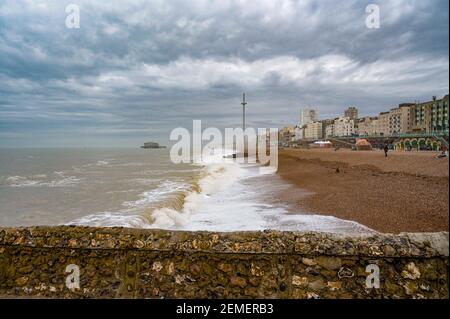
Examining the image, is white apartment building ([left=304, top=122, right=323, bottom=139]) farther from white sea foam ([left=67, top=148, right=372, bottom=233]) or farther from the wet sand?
white sea foam ([left=67, top=148, right=372, bottom=233])

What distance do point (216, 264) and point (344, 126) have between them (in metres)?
177

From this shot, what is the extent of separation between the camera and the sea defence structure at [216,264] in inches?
108

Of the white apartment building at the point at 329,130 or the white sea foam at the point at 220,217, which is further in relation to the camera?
the white apartment building at the point at 329,130

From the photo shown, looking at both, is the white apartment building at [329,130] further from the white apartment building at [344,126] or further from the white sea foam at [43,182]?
the white sea foam at [43,182]

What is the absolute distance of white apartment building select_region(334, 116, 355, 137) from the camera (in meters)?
162

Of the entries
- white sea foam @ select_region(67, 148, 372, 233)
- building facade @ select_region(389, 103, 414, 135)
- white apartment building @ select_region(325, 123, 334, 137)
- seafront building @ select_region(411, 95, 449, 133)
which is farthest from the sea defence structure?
white apartment building @ select_region(325, 123, 334, 137)

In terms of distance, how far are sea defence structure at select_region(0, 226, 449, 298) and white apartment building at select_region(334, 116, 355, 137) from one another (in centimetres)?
17124

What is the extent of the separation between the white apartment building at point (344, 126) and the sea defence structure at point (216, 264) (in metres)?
171

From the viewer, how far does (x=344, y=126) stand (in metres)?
164

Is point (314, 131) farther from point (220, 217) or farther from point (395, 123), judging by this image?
point (220, 217)

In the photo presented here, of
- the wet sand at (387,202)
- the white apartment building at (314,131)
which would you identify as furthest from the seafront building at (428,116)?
the wet sand at (387,202)
